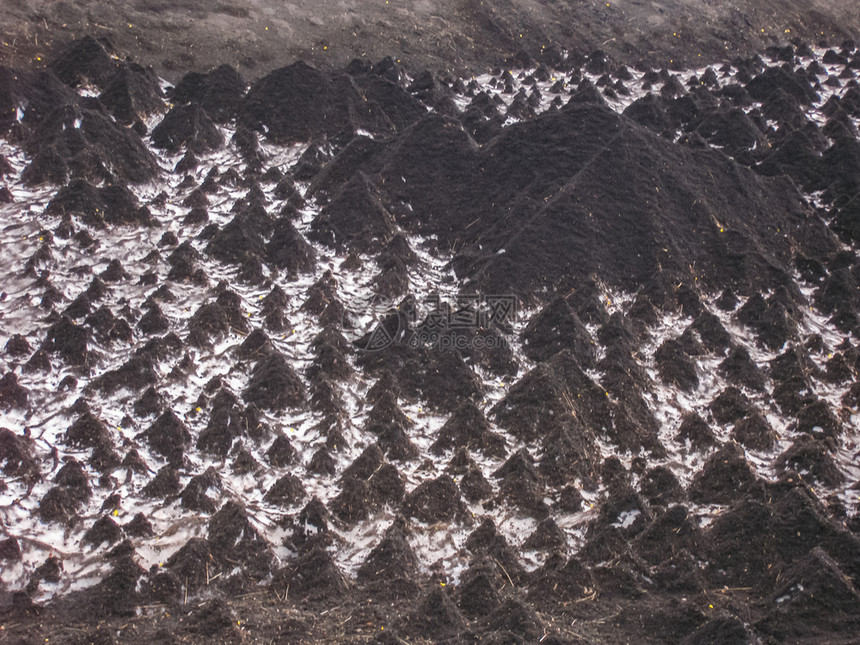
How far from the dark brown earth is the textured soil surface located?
1.99 feet

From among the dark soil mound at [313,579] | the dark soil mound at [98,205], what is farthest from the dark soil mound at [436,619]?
the dark soil mound at [98,205]

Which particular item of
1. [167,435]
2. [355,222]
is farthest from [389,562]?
[355,222]

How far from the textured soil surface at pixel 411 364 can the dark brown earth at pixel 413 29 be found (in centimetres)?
61

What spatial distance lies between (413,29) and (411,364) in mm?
12792

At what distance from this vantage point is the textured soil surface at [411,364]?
6.88 metres

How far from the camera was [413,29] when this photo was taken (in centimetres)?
1952

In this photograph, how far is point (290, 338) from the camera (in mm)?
10219

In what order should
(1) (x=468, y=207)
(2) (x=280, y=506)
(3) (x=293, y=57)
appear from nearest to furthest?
(2) (x=280, y=506) → (1) (x=468, y=207) → (3) (x=293, y=57)

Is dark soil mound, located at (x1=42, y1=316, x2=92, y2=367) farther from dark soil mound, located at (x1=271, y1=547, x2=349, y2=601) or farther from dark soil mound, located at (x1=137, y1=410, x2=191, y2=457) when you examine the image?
dark soil mound, located at (x1=271, y1=547, x2=349, y2=601)

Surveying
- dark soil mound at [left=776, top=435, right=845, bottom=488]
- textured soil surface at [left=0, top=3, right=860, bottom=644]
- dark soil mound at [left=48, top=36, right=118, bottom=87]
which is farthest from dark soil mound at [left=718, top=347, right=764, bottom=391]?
dark soil mound at [left=48, top=36, right=118, bottom=87]

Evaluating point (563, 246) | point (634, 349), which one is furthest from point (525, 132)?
point (634, 349)

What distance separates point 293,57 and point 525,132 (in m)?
7.06

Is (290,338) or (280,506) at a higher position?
(290,338)

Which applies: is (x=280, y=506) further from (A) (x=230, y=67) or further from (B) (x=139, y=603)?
(A) (x=230, y=67)
